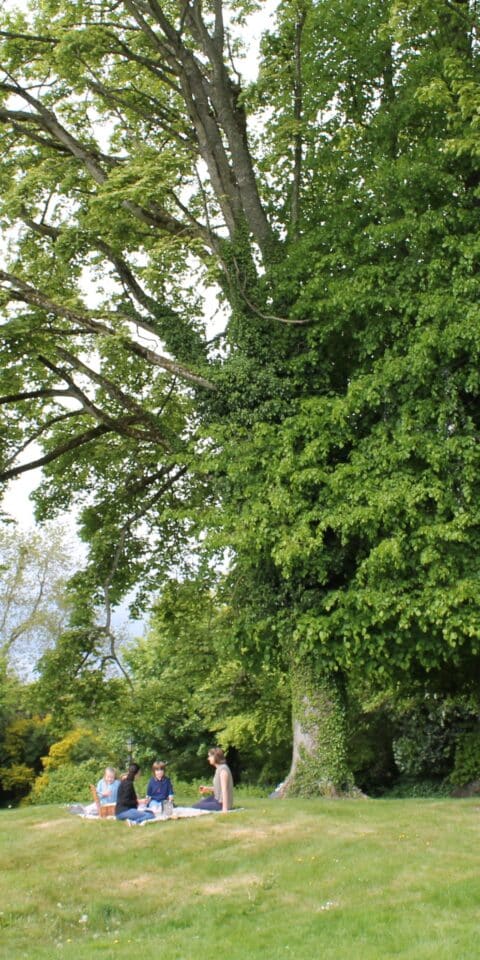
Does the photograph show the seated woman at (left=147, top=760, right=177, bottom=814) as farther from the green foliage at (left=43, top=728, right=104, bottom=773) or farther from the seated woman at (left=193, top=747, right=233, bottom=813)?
the green foliage at (left=43, top=728, right=104, bottom=773)

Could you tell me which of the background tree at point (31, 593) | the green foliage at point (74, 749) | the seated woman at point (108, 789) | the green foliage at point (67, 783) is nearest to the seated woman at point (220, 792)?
the seated woman at point (108, 789)

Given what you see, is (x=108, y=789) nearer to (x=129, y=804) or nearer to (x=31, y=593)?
(x=129, y=804)

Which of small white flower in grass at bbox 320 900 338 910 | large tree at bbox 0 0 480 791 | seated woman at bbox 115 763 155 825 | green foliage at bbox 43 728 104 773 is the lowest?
small white flower in grass at bbox 320 900 338 910

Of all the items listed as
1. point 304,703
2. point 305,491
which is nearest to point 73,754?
point 304,703

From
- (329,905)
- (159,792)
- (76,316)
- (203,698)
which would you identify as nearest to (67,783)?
(203,698)

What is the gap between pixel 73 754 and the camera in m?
34.0

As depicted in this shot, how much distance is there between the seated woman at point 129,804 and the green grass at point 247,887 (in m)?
0.29

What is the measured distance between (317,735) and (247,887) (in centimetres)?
644

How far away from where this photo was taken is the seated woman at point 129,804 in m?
12.7

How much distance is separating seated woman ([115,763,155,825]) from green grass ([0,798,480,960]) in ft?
0.96

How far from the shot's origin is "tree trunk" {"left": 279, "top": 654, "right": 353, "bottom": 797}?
15.7m

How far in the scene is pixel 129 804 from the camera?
12.9 meters

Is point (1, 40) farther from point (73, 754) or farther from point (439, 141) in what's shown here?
point (73, 754)

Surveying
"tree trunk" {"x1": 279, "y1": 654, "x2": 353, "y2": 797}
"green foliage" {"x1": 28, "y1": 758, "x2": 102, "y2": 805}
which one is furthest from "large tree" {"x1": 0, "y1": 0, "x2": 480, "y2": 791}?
"green foliage" {"x1": 28, "y1": 758, "x2": 102, "y2": 805}
